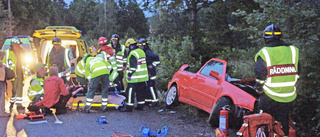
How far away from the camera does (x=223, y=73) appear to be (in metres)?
8.34

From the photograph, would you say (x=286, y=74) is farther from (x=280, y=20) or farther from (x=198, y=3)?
(x=198, y=3)

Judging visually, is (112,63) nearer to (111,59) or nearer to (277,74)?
(111,59)

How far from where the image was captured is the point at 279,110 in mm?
5285

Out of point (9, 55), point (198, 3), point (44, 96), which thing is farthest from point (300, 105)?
point (198, 3)

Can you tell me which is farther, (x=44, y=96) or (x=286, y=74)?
(x=44, y=96)

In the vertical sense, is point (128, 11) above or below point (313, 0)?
above

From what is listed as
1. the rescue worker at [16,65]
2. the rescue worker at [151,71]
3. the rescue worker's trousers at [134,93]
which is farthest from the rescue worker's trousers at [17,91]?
the rescue worker at [151,71]

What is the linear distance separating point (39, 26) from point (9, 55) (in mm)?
36419

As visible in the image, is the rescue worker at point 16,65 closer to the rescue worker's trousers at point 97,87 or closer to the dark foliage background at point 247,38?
the rescue worker's trousers at point 97,87

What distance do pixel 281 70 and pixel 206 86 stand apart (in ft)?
11.4

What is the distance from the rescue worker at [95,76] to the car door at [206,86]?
224 centimetres

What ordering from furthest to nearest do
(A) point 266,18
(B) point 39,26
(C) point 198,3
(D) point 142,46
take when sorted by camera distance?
(B) point 39,26, (C) point 198,3, (D) point 142,46, (A) point 266,18

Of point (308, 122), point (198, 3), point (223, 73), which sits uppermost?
point (198, 3)

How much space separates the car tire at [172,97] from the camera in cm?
998
